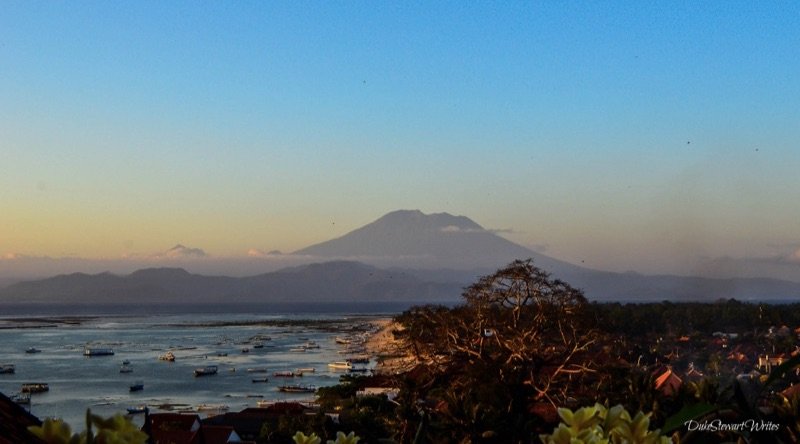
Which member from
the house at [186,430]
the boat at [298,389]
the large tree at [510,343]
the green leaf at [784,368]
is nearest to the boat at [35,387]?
the boat at [298,389]

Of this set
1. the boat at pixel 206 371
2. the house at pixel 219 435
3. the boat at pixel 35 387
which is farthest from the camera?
the boat at pixel 206 371

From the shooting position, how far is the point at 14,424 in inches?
49.1

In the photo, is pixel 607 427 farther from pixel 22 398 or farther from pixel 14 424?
pixel 22 398

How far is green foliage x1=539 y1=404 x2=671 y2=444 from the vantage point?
101 centimetres

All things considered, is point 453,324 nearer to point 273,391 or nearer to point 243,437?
point 243,437

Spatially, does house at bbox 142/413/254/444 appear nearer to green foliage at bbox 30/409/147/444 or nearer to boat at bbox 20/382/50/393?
green foliage at bbox 30/409/147/444

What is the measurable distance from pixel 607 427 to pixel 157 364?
45526 millimetres

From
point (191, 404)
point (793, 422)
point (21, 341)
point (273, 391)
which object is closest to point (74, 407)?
point (191, 404)

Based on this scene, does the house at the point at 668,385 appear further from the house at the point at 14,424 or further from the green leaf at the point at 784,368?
the house at the point at 14,424

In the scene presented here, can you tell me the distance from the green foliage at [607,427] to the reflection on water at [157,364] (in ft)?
53.6

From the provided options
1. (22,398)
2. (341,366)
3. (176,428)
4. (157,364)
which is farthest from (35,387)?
(176,428)

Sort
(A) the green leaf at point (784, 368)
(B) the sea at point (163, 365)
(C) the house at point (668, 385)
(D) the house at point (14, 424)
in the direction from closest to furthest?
(D) the house at point (14, 424), (A) the green leaf at point (784, 368), (C) the house at point (668, 385), (B) the sea at point (163, 365)

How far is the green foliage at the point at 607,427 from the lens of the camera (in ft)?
3.32

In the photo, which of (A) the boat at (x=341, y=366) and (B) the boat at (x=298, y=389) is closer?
(B) the boat at (x=298, y=389)
